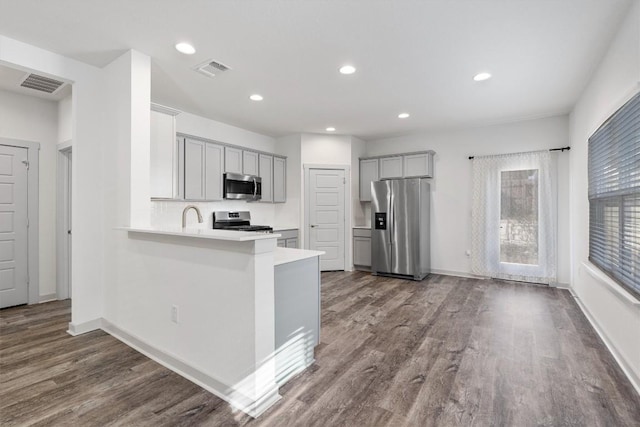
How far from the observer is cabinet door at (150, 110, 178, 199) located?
3293 mm

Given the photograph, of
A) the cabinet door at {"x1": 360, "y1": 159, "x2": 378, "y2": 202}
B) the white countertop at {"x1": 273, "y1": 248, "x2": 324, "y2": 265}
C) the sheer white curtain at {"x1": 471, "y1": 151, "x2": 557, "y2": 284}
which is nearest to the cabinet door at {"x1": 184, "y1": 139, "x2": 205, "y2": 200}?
the white countertop at {"x1": 273, "y1": 248, "x2": 324, "y2": 265}

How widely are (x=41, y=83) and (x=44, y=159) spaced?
102cm

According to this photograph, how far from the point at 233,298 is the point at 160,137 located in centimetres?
232

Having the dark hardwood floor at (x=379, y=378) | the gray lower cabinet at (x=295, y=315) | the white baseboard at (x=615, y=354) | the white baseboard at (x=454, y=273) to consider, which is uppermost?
the gray lower cabinet at (x=295, y=315)

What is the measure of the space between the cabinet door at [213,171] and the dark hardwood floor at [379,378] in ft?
7.32

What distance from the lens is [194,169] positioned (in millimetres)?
4336

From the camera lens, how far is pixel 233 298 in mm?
1889

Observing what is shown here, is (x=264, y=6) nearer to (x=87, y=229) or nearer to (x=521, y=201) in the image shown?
(x=87, y=229)

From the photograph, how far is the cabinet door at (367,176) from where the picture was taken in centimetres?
597

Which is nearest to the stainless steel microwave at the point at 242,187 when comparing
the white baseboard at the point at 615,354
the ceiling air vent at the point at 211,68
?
the ceiling air vent at the point at 211,68

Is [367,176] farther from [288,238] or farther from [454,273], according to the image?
[454,273]

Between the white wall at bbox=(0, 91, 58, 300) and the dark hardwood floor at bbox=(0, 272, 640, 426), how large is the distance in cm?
70

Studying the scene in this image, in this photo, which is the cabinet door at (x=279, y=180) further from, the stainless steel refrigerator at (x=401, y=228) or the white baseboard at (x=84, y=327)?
the white baseboard at (x=84, y=327)

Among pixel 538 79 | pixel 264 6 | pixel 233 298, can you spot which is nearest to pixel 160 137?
pixel 264 6
